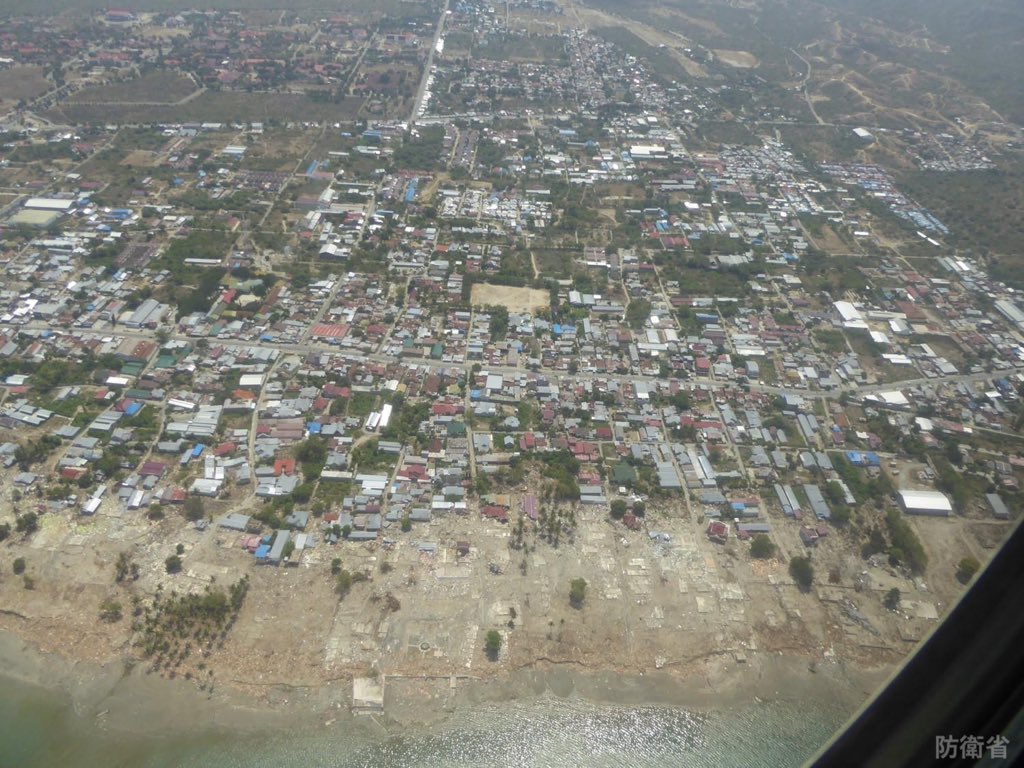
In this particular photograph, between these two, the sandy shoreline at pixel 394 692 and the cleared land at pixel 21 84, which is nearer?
the sandy shoreline at pixel 394 692

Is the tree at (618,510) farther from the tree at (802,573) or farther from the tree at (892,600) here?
the tree at (892,600)

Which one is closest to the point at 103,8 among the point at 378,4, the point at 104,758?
the point at 378,4

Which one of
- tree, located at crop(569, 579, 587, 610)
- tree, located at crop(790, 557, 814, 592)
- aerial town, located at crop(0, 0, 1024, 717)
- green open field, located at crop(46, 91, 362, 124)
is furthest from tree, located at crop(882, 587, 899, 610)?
green open field, located at crop(46, 91, 362, 124)

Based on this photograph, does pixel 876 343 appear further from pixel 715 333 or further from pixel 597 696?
pixel 597 696

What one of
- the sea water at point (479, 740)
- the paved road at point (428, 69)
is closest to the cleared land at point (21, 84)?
the paved road at point (428, 69)

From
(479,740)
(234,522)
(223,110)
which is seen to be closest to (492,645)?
(479,740)

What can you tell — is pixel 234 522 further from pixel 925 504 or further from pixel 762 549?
pixel 925 504

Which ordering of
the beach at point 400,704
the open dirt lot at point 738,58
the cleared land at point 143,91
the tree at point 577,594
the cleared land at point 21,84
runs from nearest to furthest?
the beach at point 400,704 → the tree at point 577,594 → the cleared land at point 21,84 → the cleared land at point 143,91 → the open dirt lot at point 738,58

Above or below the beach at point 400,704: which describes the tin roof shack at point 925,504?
above
